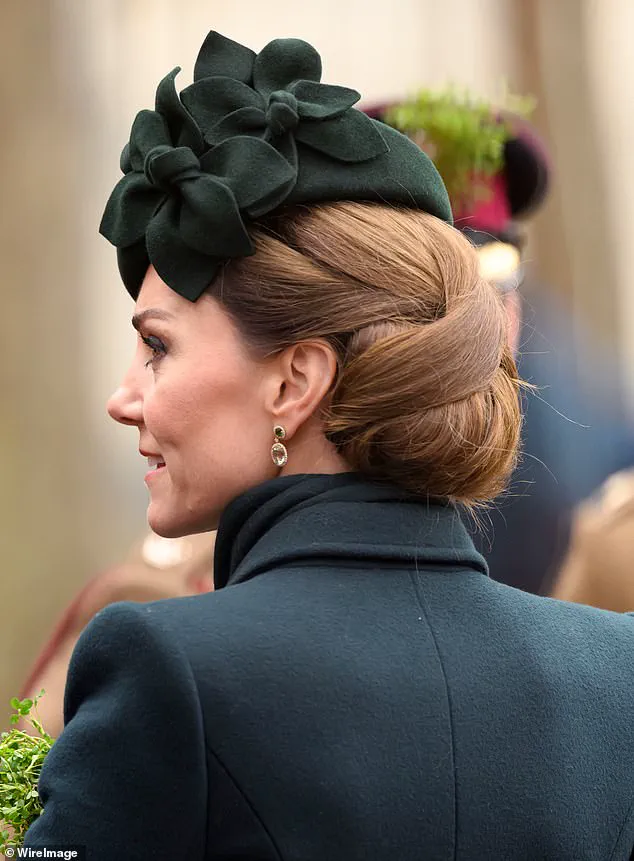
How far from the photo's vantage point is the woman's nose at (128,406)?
103cm

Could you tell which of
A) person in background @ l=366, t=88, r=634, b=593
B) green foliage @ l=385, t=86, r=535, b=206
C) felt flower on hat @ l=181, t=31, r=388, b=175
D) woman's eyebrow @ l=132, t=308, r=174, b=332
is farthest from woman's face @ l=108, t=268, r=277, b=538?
green foliage @ l=385, t=86, r=535, b=206

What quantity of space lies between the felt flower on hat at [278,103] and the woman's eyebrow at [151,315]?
0.49ft

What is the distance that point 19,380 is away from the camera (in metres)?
2.19

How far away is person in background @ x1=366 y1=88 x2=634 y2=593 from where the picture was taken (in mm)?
2014

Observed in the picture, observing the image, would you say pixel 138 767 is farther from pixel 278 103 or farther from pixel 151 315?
pixel 278 103

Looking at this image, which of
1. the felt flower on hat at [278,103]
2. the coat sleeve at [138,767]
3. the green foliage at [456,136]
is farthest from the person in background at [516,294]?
the coat sleeve at [138,767]

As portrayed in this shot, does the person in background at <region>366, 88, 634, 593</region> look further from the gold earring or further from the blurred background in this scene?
the gold earring

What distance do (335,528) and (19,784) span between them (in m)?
0.32

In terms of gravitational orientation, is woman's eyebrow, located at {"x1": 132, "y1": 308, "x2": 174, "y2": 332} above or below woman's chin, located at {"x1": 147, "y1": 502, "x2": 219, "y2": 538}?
above

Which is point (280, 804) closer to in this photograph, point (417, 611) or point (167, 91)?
point (417, 611)

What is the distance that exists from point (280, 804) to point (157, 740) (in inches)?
3.6

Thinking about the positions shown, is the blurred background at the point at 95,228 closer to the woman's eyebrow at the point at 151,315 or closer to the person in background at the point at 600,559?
the person in background at the point at 600,559

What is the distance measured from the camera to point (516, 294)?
6.98 feet

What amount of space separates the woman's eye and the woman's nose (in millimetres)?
28
